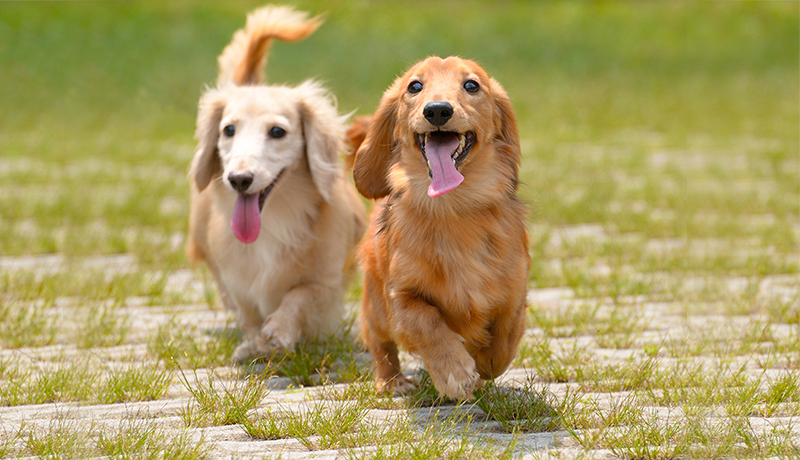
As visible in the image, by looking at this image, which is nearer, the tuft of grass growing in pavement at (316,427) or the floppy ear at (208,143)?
the tuft of grass growing in pavement at (316,427)

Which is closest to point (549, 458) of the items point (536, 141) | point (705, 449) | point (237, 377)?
point (705, 449)

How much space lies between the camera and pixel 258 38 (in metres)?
4.64

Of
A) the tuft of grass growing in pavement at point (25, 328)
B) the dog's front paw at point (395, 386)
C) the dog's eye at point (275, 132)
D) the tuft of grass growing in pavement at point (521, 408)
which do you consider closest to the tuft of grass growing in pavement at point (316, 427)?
the dog's front paw at point (395, 386)

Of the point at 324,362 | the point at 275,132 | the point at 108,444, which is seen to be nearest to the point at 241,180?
the point at 275,132

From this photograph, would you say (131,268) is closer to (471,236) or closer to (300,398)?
(300,398)

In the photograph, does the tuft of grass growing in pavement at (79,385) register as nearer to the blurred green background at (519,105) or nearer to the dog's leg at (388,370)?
the dog's leg at (388,370)

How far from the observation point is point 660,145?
10.2m

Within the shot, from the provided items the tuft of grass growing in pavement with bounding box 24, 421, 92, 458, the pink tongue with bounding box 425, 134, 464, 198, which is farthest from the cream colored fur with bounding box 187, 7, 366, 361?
the tuft of grass growing in pavement with bounding box 24, 421, 92, 458

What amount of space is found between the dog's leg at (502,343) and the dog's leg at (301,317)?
99 centimetres

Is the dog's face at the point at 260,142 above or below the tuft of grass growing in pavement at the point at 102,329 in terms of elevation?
above

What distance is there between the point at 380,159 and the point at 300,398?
105 cm

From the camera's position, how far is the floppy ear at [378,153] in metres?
3.42

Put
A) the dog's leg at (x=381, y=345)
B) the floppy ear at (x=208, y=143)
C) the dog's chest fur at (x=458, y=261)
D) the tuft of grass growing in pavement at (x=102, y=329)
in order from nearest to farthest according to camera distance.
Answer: the dog's chest fur at (x=458, y=261) → the dog's leg at (x=381, y=345) → the tuft of grass growing in pavement at (x=102, y=329) → the floppy ear at (x=208, y=143)

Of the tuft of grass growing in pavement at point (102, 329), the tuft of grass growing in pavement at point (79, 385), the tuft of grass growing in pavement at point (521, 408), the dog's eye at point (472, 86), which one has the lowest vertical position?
the tuft of grass growing in pavement at point (102, 329)
